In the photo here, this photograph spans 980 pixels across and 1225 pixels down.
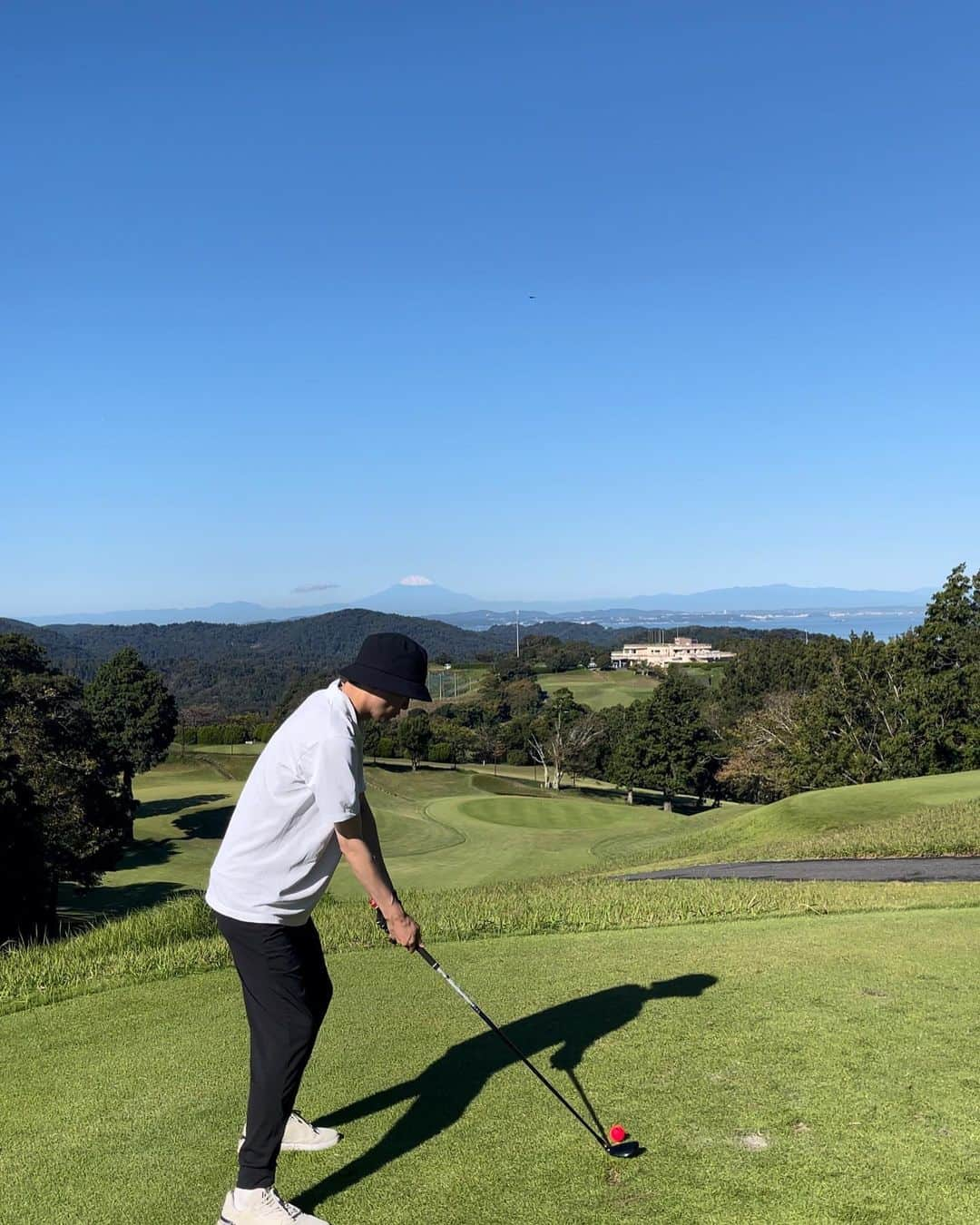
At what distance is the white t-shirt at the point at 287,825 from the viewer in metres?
4.09

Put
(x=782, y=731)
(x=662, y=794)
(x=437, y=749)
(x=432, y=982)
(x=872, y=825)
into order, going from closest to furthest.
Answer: (x=432, y=982) < (x=872, y=825) < (x=782, y=731) < (x=662, y=794) < (x=437, y=749)

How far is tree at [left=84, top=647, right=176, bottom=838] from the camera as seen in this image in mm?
55375

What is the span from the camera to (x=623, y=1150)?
4125mm

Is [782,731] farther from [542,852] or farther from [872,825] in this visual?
[872,825]

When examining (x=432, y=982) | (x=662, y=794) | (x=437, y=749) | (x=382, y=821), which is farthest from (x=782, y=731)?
(x=432, y=982)

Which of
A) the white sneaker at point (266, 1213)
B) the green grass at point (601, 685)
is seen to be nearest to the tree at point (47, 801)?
the white sneaker at point (266, 1213)

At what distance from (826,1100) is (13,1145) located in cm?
383

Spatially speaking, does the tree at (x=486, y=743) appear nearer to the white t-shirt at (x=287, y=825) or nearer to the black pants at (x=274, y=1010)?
the black pants at (x=274, y=1010)

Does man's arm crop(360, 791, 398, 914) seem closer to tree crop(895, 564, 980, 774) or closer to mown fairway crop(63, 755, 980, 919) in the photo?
mown fairway crop(63, 755, 980, 919)

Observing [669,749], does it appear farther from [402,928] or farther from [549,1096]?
[402,928]

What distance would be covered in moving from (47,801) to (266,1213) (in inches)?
1220

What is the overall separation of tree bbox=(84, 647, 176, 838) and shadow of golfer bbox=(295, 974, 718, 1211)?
172ft

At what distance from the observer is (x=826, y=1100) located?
4.54 meters

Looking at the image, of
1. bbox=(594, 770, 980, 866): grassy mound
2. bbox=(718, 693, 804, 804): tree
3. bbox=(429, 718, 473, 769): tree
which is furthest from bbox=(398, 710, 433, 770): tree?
bbox=(594, 770, 980, 866): grassy mound
